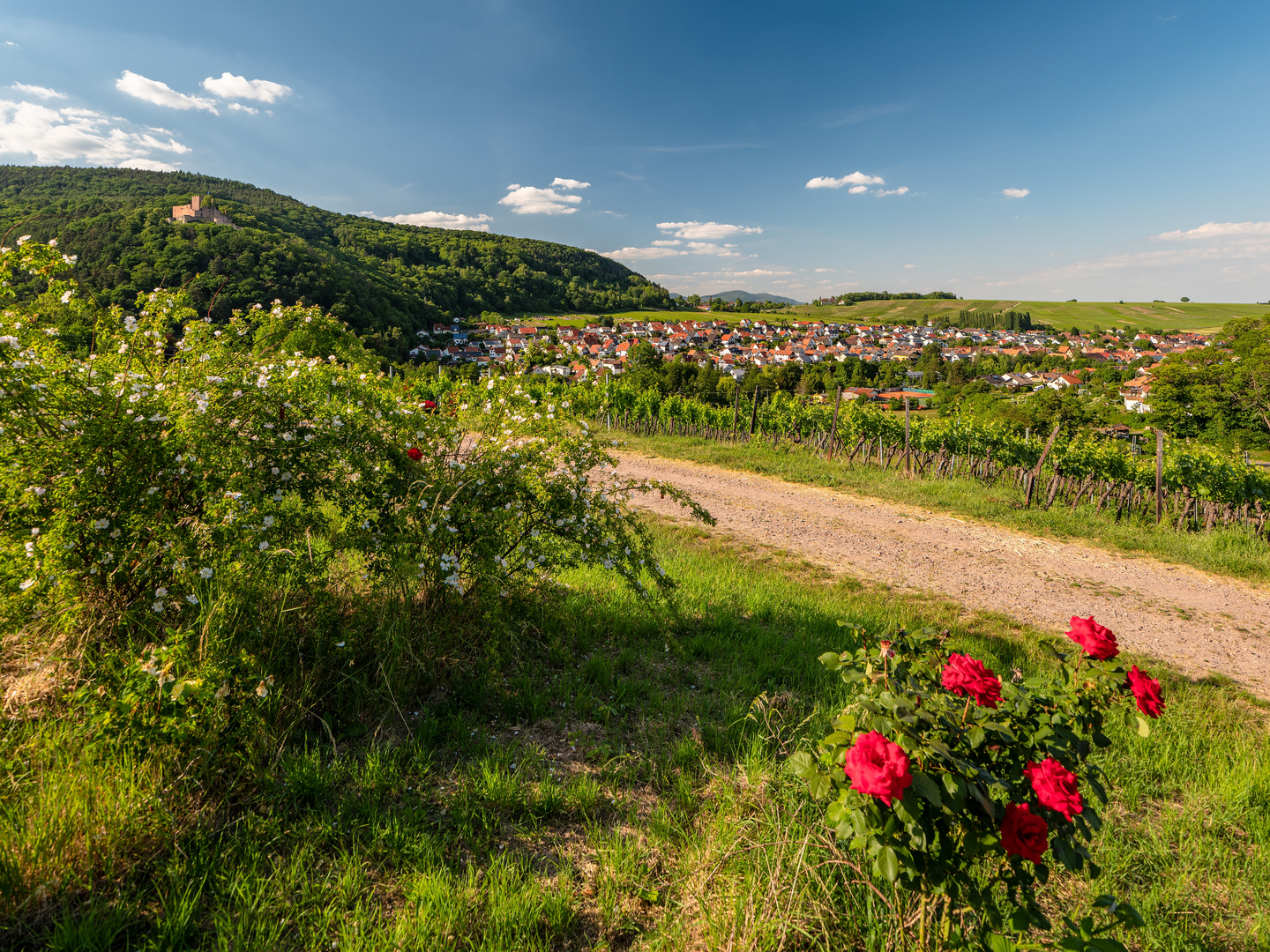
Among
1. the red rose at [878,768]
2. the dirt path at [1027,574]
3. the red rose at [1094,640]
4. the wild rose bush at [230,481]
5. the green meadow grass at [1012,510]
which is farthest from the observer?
the green meadow grass at [1012,510]

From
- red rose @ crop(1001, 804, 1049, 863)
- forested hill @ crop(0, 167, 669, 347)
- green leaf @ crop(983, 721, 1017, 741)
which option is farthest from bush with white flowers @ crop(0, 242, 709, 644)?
red rose @ crop(1001, 804, 1049, 863)

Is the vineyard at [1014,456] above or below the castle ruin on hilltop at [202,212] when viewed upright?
below

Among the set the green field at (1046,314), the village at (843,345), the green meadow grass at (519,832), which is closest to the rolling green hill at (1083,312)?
the green field at (1046,314)

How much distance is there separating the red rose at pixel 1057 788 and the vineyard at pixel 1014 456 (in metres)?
3.67

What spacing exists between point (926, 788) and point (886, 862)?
0.22 meters

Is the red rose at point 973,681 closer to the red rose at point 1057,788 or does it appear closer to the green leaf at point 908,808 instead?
the red rose at point 1057,788

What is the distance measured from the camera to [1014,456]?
12.9 m

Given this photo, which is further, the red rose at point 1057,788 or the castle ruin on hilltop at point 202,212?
the castle ruin on hilltop at point 202,212

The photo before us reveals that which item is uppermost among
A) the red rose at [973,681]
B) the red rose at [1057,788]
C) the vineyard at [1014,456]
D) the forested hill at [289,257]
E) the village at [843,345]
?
the forested hill at [289,257]

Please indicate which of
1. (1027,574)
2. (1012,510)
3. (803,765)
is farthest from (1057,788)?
(1012,510)

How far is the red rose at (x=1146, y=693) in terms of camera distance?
62.5 inches

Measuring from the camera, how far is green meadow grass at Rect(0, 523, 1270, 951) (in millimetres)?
1894

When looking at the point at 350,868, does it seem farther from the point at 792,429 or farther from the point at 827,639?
the point at 792,429

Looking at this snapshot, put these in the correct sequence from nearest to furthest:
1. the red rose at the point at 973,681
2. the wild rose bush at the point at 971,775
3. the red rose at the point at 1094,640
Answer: the wild rose bush at the point at 971,775 → the red rose at the point at 973,681 → the red rose at the point at 1094,640
